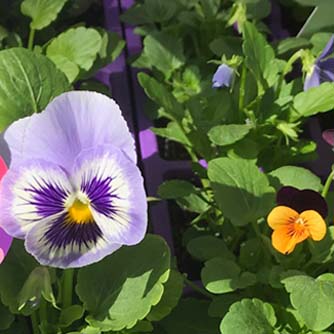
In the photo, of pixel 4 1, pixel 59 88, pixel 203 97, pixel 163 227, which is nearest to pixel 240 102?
pixel 203 97

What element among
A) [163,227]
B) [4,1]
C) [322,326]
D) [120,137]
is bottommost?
[163,227]

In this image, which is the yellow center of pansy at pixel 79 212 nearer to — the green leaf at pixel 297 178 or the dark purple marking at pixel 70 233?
the dark purple marking at pixel 70 233

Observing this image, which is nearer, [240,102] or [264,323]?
[264,323]

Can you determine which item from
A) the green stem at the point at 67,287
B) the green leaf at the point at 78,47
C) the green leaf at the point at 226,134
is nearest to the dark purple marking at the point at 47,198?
the green stem at the point at 67,287

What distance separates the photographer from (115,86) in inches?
55.5

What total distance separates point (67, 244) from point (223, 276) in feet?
0.84

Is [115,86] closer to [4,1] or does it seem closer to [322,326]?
[4,1]

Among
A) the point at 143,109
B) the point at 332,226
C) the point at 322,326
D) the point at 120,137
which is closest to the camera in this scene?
the point at 120,137

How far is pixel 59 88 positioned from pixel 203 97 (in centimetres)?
41

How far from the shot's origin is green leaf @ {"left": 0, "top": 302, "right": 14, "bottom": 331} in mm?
907

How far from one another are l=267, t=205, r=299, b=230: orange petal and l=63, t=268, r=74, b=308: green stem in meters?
0.23

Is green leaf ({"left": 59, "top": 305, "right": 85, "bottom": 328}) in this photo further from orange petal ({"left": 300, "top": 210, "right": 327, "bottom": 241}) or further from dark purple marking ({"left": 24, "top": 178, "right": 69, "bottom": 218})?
orange petal ({"left": 300, "top": 210, "right": 327, "bottom": 241})

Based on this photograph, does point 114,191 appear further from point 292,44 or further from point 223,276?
point 292,44

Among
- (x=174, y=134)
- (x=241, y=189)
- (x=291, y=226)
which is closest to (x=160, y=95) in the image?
(x=174, y=134)
